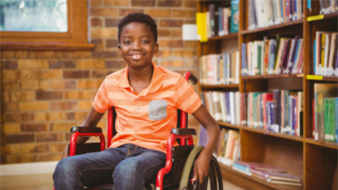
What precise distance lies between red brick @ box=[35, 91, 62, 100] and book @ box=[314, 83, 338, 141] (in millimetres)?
2257

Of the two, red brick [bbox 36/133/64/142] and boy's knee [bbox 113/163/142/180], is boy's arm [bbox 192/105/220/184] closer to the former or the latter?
boy's knee [bbox 113/163/142/180]

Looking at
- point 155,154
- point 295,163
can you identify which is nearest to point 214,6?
point 295,163

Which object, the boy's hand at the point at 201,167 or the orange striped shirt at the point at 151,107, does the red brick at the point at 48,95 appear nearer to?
the orange striped shirt at the point at 151,107

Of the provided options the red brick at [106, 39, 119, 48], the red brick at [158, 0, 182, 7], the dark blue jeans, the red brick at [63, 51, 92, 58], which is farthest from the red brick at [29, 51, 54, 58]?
the dark blue jeans

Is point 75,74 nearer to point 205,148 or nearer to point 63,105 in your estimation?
point 63,105

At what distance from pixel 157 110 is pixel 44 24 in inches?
84.2

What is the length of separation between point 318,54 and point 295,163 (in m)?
0.89

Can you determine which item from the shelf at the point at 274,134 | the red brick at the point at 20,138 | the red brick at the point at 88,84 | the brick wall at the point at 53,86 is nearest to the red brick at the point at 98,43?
the brick wall at the point at 53,86

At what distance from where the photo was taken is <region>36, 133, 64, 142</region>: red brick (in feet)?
10.8

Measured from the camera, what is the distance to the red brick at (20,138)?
323 cm

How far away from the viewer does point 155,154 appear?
1527mm

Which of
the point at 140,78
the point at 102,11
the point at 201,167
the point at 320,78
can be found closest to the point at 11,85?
Result: the point at 102,11

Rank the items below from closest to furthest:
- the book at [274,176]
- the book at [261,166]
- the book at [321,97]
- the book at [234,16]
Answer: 1. the book at [321,97]
2. the book at [274,176]
3. the book at [261,166]
4. the book at [234,16]

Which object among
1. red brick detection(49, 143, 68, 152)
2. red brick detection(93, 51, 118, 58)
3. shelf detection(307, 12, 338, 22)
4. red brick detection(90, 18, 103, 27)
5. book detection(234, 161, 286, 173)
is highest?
red brick detection(90, 18, 103, 27)
